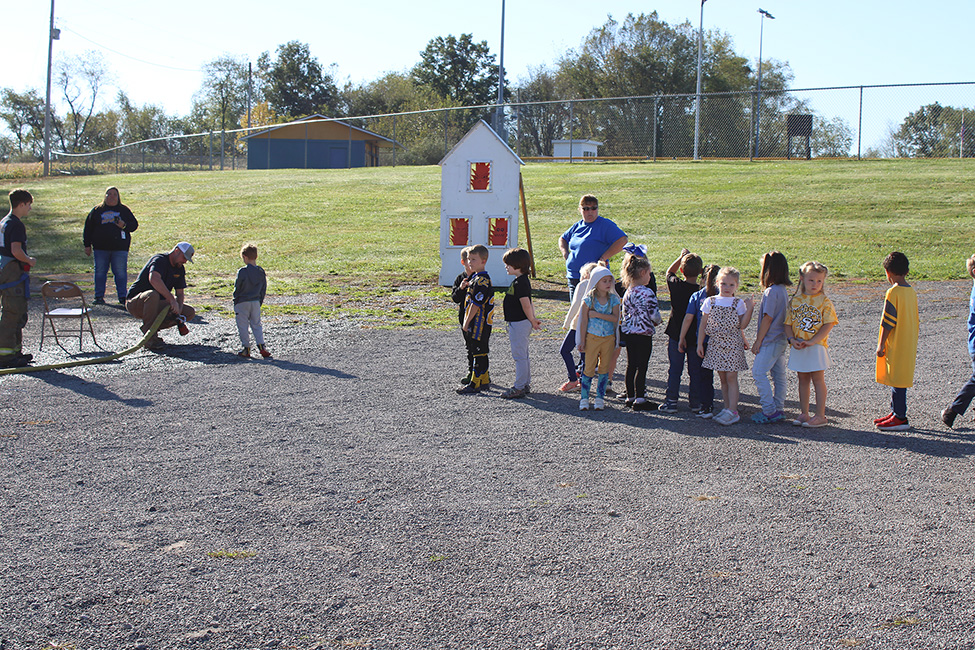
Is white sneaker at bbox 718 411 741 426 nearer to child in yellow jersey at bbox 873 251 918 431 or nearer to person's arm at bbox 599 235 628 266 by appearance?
child in yellow jersey at bbox 873 251 918 431

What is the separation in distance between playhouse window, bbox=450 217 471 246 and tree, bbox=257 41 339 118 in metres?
74.9

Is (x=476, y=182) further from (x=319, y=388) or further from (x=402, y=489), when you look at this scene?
(x=402, y=489)

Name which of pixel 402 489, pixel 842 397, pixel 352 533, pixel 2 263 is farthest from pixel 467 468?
pixel 2 263

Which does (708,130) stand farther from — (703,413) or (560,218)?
(703,413)

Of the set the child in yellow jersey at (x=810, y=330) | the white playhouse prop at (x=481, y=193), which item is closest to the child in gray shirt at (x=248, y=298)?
the child in yellow jersey at (x=810, y=330)

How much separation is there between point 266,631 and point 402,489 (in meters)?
1.77

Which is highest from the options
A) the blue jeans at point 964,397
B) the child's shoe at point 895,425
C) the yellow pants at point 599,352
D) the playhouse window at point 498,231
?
the playhouse window at point 498,231

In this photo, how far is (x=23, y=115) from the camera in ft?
302

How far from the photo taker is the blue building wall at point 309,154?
49688 mm

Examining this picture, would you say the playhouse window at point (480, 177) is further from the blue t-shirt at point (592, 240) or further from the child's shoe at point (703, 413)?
the child's shoe at point (703, 413)

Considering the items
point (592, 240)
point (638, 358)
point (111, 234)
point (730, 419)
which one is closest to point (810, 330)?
point (730, 419)

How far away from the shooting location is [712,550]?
440cm

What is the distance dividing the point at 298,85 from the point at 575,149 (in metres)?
54.8

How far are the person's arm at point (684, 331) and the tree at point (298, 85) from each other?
82805 millimetres
